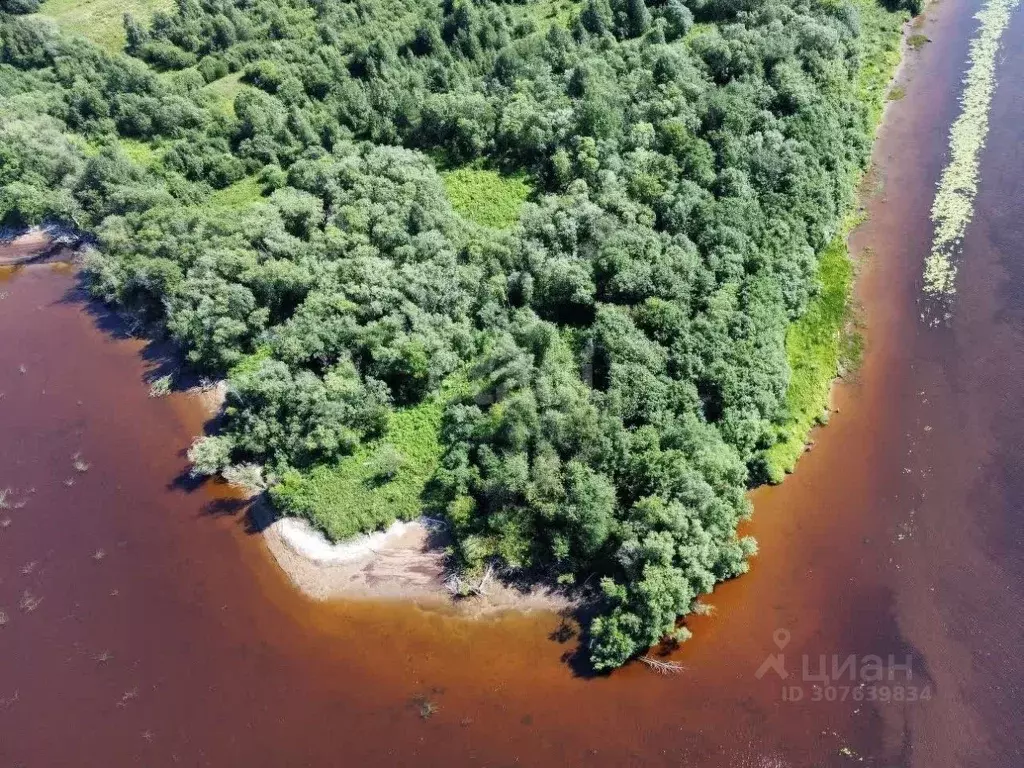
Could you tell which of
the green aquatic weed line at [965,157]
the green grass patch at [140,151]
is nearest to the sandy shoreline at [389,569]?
the green aquatic weed line at [965,157]

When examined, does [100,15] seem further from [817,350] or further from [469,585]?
[817,350]

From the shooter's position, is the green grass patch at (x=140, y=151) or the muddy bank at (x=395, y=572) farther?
the green grass patch at (x=140, y=151)

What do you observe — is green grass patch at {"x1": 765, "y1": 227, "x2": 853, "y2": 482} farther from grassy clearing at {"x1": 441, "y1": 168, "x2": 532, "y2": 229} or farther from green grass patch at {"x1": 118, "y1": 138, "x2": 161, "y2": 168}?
green grass patch at {"x1": 118, "y1": 138, "x2": 161, "y2": 168}

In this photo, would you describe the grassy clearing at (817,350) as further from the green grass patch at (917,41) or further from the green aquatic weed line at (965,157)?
the green grass patch at (917,41)

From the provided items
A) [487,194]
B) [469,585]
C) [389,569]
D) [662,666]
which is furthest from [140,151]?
[662,666]

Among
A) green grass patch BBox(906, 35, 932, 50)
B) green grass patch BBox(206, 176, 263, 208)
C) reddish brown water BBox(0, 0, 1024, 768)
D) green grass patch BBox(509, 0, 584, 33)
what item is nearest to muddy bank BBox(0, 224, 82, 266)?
green grass patch BBox(206, 176, 263, 208)

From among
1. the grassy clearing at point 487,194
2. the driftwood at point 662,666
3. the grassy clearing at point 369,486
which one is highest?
the grassy clearing at point 487,194

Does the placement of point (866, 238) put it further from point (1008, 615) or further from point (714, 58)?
point (1008, 615)
